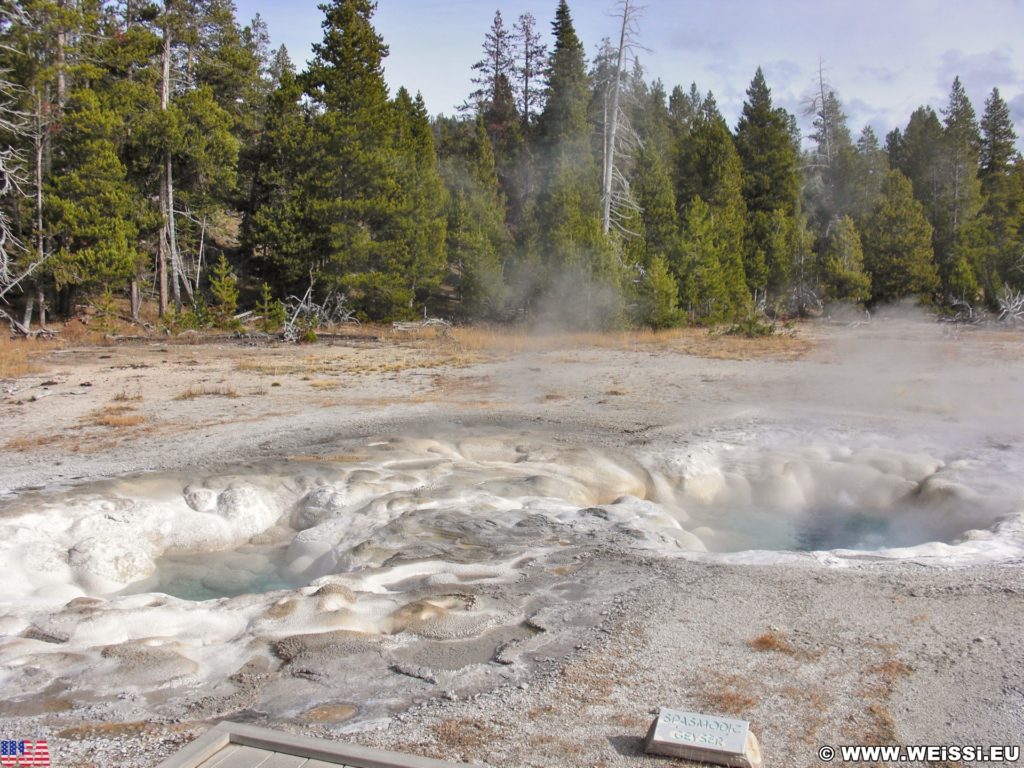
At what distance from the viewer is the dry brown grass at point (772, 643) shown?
4.33 m

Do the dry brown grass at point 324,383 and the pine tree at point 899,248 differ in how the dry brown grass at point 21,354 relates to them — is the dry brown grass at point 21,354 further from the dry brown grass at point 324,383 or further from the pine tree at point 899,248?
the pine tree at point 899,248

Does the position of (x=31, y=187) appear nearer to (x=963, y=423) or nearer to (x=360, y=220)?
(x=360, y=220)

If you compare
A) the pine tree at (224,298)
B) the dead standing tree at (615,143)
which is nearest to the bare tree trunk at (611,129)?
the dead standing tree at (615,143)

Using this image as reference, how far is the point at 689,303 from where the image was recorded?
26.3m

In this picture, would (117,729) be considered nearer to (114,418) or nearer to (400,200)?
(114,418)

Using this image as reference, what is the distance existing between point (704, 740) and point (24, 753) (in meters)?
2.54

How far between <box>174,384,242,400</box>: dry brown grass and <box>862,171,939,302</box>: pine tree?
2657 centimetres

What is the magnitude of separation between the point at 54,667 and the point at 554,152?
1211 inches

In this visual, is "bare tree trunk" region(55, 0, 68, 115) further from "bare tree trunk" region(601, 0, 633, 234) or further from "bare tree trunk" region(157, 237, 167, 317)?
"bare tree trunk" region(601, 0, 633, 234)

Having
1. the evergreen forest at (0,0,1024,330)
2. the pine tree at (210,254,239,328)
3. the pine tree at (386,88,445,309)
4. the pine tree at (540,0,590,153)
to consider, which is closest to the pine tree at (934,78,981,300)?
the evergreen forest at (0,0,1024,330)

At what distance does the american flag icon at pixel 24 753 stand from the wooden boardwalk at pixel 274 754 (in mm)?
718

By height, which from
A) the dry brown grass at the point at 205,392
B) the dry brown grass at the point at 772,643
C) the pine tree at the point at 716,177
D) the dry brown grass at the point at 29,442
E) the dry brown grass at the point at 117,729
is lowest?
the dry brown grass at the point at 117,729

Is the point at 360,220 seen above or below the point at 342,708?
above

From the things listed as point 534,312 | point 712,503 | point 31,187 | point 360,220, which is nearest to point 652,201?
point 534,312
